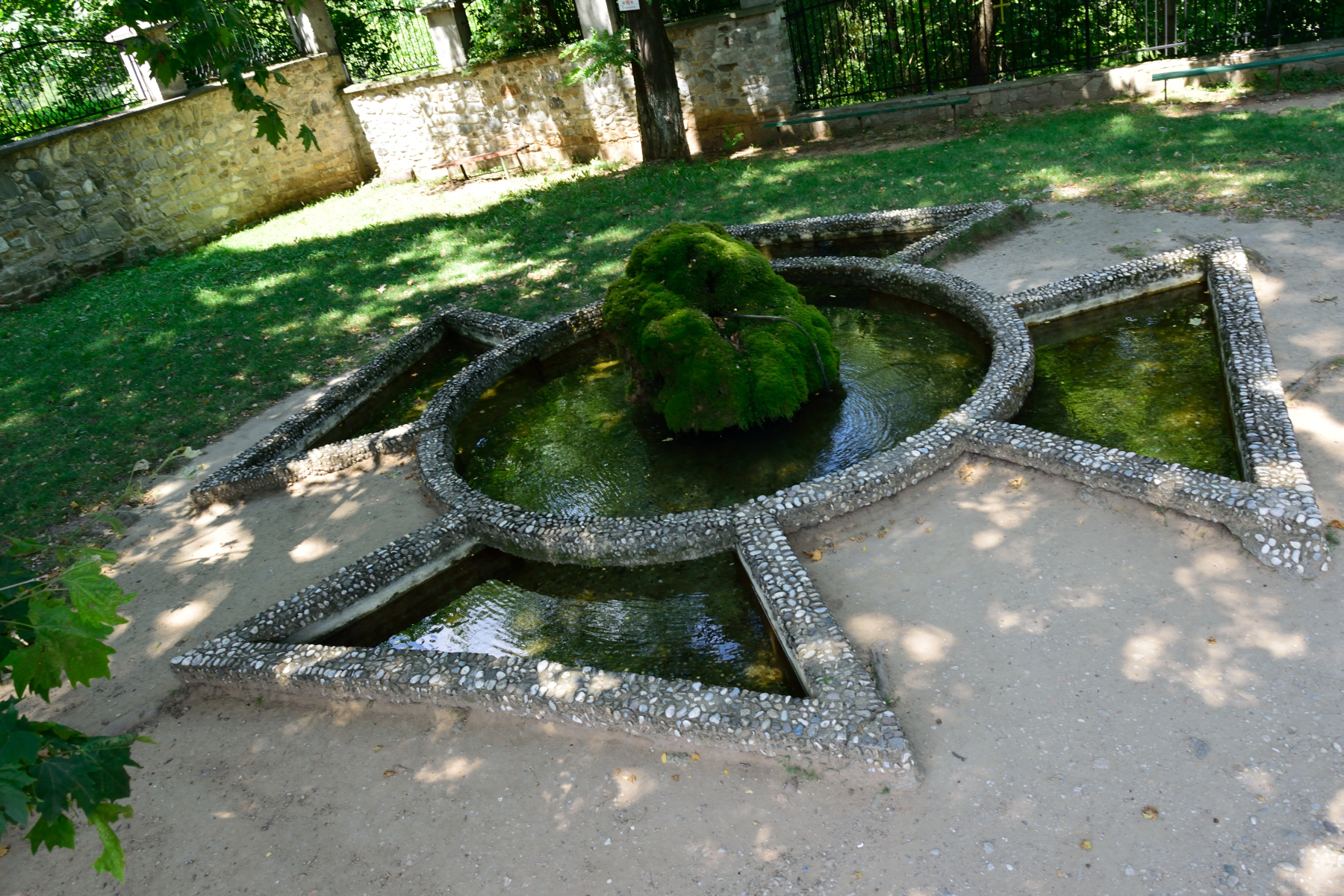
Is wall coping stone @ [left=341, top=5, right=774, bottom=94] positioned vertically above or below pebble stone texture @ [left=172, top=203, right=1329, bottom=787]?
above

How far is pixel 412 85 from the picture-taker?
15.9 m

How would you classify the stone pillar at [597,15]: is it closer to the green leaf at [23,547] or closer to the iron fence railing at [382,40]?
the iron fence railing at [382,40]

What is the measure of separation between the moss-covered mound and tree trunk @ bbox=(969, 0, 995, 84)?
8.45 m

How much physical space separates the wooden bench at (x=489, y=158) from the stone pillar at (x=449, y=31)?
5.28 feet

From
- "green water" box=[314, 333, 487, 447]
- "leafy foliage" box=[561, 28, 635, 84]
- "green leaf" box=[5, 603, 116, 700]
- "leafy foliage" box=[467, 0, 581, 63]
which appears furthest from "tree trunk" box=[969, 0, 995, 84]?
"green leaf" box=[5, 603, 116, 700]

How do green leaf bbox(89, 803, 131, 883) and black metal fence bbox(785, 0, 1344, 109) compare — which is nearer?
green leaf bbox(89, 803, 131, 883)

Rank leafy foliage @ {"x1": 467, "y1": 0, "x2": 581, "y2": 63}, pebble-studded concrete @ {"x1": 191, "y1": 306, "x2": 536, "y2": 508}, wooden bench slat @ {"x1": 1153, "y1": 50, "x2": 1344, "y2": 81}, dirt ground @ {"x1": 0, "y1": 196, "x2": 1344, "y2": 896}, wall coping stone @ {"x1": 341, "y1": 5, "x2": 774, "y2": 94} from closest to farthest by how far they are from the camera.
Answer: dirt ground @ {"x1": 0, "y1": 196, "x2": 1344, "y2": 896} → pebble-studded concrete @ {"x1": 191, "y1": 306, "x2": 536, "y2": 508} → wooden bench slat @ {"x1": 1153, "y1": 50, "x2": 1344, "y2": 81} → wall coping stone @ {"x1": 341, "y1": 5, "x2": 774, "y2": 94} → leafy foliage @ {"x1": 467, "y1": 0, "x2": 581, "y2": 63}

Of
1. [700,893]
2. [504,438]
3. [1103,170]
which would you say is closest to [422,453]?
[504,438]

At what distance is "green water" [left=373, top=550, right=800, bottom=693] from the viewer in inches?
195

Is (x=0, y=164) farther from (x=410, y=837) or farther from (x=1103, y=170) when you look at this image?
(x=1103, y=170)

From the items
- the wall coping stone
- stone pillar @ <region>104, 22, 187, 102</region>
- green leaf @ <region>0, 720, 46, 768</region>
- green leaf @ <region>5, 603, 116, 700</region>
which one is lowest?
green leaf @ <region>0, 720, 46, 768</region>

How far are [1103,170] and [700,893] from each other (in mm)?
9820

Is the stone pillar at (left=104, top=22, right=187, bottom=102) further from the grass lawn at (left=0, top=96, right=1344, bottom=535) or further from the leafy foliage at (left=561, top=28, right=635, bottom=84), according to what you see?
the leafy foliage at (left=561, top=28, right=635, bottom=84)

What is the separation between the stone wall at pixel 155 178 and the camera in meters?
12.5
